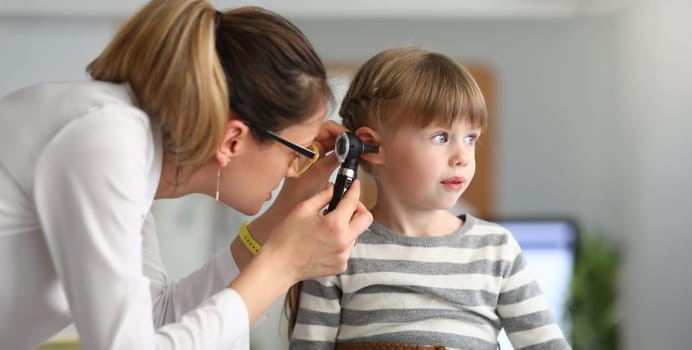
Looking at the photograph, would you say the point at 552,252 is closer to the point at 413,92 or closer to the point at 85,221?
the point at 413,92

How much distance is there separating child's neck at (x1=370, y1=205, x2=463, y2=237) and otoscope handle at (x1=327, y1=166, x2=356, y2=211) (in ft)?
0.53

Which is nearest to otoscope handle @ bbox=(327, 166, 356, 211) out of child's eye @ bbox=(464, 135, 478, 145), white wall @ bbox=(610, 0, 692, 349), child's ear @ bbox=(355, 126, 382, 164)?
child's ear @ bbox=(355, 126, 382, 164)

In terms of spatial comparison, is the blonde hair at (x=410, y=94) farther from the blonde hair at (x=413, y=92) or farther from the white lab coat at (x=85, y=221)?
the white lab coat at (x=85, y=221)

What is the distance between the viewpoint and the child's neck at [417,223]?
1.54 m

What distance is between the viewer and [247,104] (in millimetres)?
1275

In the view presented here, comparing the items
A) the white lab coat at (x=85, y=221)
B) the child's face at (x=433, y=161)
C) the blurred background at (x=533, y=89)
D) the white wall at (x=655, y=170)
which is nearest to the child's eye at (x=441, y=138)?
the child's face at (x=433, y=161)

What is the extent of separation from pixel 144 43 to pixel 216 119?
147 mm

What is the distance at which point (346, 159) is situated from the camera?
142 cm

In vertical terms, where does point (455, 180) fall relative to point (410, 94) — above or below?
below

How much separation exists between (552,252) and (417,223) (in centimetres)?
301

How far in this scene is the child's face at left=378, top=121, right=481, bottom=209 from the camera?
4.84 feet

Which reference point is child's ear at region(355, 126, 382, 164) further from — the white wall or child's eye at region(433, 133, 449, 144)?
the white wall

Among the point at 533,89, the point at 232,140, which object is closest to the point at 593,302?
the point at 533,89

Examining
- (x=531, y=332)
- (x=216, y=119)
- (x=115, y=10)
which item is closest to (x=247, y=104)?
(x=216, y=119)
